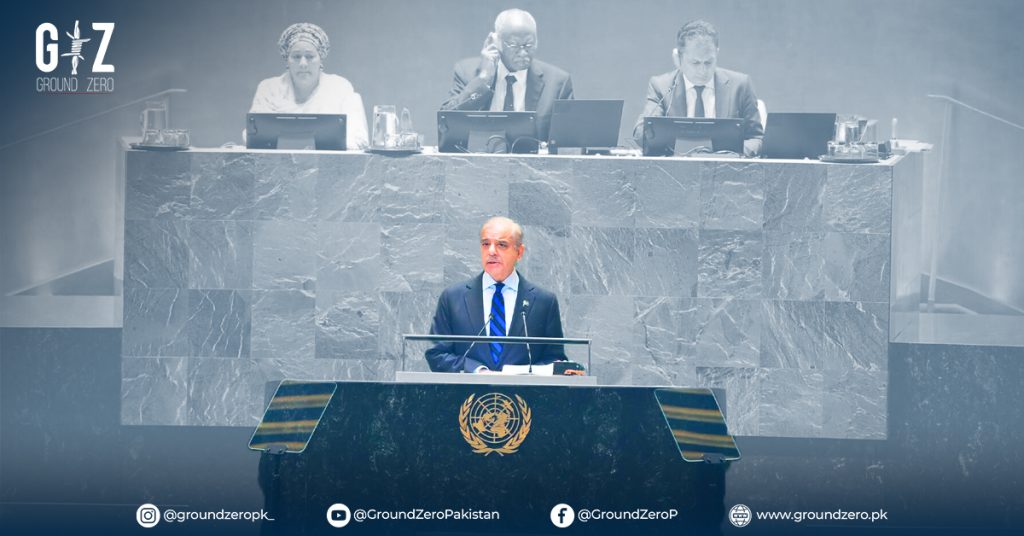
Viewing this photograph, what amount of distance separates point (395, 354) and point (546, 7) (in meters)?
3.55

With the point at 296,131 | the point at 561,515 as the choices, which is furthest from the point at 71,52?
the point at 561,515

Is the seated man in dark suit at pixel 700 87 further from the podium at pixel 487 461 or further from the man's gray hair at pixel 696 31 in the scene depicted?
the podium at pixel 487 461

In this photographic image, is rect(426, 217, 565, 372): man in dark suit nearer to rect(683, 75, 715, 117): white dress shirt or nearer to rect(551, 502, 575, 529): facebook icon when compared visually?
rect(551, 502, 575, 529): facebook icon

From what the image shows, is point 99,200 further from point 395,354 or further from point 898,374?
point 898,374

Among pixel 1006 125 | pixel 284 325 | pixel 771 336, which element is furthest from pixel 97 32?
pixel 1006 125

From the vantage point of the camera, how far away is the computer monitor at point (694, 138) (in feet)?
24.3

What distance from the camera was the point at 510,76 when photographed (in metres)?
8.73

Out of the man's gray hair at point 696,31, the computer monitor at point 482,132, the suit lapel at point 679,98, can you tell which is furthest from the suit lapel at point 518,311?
the man's gray hair at point 696,31

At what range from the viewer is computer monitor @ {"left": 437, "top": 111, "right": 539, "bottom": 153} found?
746 centimetres

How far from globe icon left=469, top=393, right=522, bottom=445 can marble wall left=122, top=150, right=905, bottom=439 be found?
8.50 feet

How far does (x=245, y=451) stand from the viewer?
7141 millimetres

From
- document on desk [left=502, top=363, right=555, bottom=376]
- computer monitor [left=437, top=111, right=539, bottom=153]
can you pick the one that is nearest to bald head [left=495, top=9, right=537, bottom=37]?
computer monitor [left=437, top=111, right=539, bottom=153]

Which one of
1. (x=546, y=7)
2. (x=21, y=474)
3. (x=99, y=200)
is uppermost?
(x=546, y=7)

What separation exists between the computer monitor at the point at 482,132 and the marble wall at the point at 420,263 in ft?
1.01
